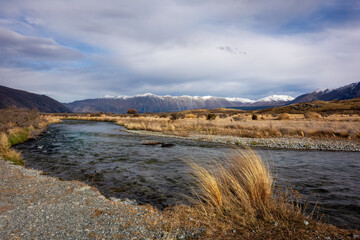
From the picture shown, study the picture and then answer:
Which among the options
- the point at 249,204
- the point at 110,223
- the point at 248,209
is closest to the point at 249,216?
the point at 248,209

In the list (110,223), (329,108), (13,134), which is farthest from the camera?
(329,108)

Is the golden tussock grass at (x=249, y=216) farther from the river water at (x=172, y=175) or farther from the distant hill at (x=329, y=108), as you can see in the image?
the distant hill at (x=329, y=108)

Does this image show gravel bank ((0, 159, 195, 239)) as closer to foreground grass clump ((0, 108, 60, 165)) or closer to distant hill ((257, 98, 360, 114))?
foreground grass clump ((0, 108, 60, 165))

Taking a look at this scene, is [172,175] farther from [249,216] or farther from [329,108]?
[329,108]

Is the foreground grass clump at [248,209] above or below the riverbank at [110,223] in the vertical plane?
above

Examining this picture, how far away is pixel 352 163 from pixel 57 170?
605 inches

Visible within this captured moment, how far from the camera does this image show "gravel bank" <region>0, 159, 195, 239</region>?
12.2ft

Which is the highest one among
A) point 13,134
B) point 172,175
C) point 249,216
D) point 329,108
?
point 329,108

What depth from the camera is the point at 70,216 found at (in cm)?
449

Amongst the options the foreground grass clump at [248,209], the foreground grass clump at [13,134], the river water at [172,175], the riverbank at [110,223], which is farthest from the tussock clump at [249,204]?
the foreground grass clump at [13,134]

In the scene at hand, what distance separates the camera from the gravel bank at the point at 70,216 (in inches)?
147

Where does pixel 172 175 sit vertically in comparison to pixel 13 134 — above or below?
below

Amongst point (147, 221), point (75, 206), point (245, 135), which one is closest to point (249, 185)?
point (147, 221)

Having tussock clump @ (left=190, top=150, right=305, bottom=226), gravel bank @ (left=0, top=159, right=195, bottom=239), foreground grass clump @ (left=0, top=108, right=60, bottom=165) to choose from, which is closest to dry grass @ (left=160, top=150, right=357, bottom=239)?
tussock clump @ (left=190, top=150, right=305, bottom=226)
